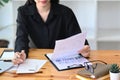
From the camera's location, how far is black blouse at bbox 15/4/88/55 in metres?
2.31

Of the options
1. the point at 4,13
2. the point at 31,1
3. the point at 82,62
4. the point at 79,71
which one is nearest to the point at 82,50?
the point at 82,62

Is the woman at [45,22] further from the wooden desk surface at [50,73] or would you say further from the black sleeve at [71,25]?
the wooden desk surface at [50,73]

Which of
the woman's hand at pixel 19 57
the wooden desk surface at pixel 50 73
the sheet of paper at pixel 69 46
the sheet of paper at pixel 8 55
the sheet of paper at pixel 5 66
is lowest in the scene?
the wooden desk surface at pixel 50 73

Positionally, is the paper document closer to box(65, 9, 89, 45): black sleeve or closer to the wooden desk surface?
→ the wooden desk surface

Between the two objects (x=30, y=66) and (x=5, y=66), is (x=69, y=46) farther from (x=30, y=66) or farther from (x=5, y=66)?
(x=5, y=66)

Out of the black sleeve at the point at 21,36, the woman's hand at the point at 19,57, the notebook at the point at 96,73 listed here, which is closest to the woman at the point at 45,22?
the black sleeve at the point at 21,36

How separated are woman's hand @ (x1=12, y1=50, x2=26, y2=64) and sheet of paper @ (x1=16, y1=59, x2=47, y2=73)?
1.2 inches

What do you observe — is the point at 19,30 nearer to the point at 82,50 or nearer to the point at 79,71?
the point at 82,50

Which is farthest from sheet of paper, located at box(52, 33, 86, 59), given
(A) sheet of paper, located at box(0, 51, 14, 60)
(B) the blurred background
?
(B) the blurred background

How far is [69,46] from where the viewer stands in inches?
72.3

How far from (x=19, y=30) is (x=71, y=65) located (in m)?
0.66

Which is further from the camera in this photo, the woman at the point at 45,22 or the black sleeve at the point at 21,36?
the woman at the point at 45,22

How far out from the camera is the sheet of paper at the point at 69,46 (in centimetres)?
179

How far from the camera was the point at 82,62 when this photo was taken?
184 centimetres
